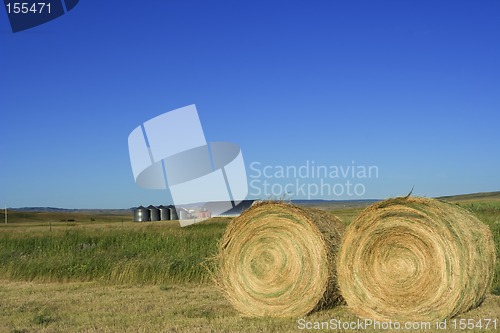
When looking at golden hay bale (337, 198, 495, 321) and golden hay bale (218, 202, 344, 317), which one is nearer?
golden hay bale (337, 198, 495, 321)

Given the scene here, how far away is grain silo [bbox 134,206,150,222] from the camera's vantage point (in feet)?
240

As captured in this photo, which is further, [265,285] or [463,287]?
[265,285]

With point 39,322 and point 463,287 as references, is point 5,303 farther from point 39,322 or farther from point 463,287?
point 463,287

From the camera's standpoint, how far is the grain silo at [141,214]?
73213 millimetres

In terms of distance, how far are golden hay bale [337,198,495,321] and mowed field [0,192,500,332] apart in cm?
33

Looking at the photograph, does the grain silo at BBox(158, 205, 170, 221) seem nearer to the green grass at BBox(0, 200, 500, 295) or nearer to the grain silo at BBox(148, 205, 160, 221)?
the grain silo at BBox(148, 205, 160, 221)

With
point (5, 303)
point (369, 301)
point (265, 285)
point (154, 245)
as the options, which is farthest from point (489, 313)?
point (154, 245)

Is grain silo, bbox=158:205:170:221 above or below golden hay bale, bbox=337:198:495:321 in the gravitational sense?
above

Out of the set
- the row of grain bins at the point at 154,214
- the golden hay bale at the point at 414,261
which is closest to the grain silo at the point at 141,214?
the row of grain bins at the point at 154,214

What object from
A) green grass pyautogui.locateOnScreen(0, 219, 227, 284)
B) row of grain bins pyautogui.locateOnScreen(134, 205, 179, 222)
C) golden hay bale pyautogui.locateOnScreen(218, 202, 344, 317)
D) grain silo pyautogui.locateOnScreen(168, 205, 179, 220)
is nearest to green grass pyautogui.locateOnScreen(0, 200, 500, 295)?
green grass pyautogui.locateOnScreen(0, 219, 227, 284)

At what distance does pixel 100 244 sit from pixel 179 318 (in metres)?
11.5

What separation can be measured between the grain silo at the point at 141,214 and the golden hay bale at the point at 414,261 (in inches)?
2575

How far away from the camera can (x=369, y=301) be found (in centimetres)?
905

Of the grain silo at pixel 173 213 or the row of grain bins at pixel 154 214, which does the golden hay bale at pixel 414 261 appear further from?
the row of grain bins at pixel 154 214
